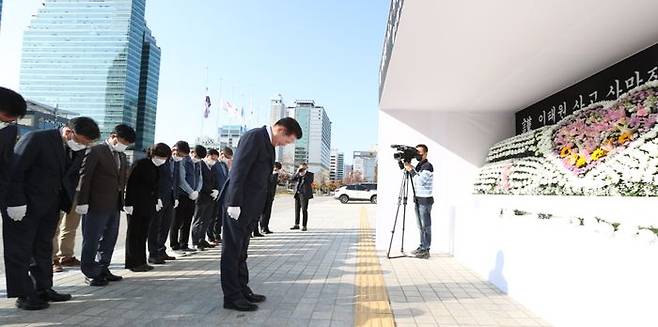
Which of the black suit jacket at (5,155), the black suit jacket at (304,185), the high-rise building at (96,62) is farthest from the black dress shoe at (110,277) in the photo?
the high-rise building at (96,62)

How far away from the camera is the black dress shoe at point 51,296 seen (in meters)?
3.69

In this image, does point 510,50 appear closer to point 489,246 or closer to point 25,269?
point 489,246

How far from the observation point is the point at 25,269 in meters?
3.53

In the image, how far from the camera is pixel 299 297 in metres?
4.23

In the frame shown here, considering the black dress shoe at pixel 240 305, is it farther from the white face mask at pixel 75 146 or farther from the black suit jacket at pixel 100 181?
the white face mask at pixel 75 146

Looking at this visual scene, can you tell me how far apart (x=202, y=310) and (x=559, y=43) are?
4.51 metres

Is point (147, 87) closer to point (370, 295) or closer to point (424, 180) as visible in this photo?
point (424, 180)

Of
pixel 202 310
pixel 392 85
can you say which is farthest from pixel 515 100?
pixel 202 310

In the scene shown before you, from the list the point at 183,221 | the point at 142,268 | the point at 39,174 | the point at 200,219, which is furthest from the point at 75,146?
the point at 200,219

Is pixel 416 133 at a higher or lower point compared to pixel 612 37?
lower

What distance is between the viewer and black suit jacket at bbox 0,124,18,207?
344cm

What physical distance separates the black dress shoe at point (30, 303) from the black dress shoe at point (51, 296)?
0.09 m

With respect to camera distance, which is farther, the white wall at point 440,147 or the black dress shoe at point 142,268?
the white wall at point 440,147

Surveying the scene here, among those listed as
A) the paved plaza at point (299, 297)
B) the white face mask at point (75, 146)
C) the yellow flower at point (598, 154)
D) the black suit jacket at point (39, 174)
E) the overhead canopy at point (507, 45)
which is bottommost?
the paved plaza at point (299, 297)
